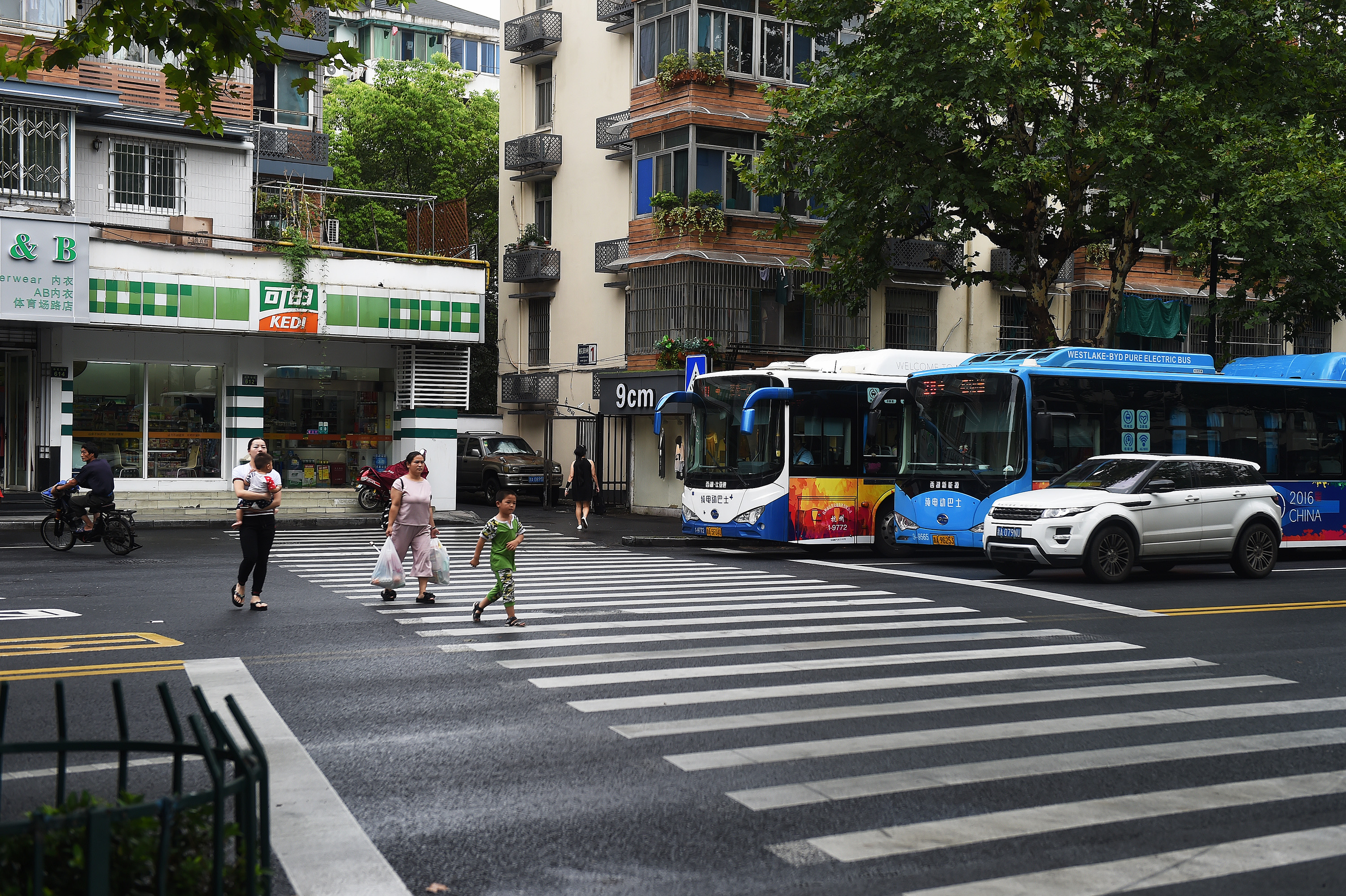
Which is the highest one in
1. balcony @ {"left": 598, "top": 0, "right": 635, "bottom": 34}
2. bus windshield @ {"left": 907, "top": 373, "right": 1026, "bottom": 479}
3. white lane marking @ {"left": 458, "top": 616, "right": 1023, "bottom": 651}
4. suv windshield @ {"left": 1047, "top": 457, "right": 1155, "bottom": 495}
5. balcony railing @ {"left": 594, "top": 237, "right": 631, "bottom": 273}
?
balcony @ {"left": 598, "top": 0, "right": 635, "bottom": 34}

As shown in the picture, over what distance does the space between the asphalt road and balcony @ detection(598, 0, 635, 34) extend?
2427 centimetres

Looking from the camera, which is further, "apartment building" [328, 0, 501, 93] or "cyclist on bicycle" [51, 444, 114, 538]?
"apartment building" [328, 0, 501, 93]

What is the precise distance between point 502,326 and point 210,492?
16021mm

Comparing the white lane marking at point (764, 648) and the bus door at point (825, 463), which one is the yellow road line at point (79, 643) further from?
the bus door at point (825, 463)

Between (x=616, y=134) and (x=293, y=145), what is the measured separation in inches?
412

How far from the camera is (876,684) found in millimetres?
9484

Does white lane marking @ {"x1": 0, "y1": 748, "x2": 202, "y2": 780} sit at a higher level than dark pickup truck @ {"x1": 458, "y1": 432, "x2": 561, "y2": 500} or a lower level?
lower

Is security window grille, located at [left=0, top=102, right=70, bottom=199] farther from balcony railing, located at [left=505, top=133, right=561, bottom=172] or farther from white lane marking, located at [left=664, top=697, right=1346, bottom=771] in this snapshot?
white lane marking, located at [left=664, top=697, right=1346, bottom=771]

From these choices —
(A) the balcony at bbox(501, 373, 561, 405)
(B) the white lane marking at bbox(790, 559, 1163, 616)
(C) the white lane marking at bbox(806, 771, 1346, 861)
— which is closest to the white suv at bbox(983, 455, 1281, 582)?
(B) the white lane marking at bbox(790, 559, 1163, 616)

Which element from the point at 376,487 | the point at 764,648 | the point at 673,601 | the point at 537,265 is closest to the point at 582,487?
the point at 376,487

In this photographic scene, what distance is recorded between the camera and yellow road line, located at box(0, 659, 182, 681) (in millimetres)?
9289

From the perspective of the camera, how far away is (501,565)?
1255 cm

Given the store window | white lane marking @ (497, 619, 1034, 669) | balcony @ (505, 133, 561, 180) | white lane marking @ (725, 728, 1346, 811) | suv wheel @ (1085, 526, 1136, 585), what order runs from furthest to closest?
balcony @ (505, 133, 561, 180)
the store window
suv wheel @ (1085, 526, 1136, 585)
white lane marking @ (497, 619, 1034, 669)
white lane marking @ (725, 728, 1346, 811)

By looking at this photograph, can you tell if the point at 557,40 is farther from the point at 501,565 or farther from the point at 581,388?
the point at 501,565
